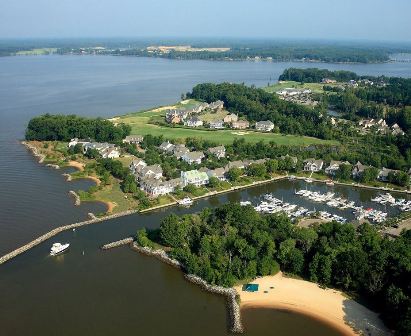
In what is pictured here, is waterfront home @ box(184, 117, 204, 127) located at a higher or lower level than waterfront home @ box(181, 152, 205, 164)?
lower

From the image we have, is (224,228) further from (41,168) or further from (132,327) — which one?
(41,168)

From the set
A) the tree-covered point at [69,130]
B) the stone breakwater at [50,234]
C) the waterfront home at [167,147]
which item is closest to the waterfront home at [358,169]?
the waterfront home at [167,147]

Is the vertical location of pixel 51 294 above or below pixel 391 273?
below

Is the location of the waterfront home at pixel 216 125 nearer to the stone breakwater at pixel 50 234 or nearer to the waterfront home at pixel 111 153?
the waterfront home at pixel 111 153

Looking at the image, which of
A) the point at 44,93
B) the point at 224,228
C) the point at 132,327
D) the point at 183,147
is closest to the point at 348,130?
the point at 183,147

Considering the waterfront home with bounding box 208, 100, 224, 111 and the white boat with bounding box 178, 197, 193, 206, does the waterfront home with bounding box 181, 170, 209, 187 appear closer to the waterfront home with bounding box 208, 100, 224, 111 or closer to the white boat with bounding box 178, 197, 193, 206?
the white boat with bounding box 178, 197, 193, 206

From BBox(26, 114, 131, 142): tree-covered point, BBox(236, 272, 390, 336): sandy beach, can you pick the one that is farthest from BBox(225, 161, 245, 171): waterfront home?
BBox(236, 272, 390, 336): sandy beach
